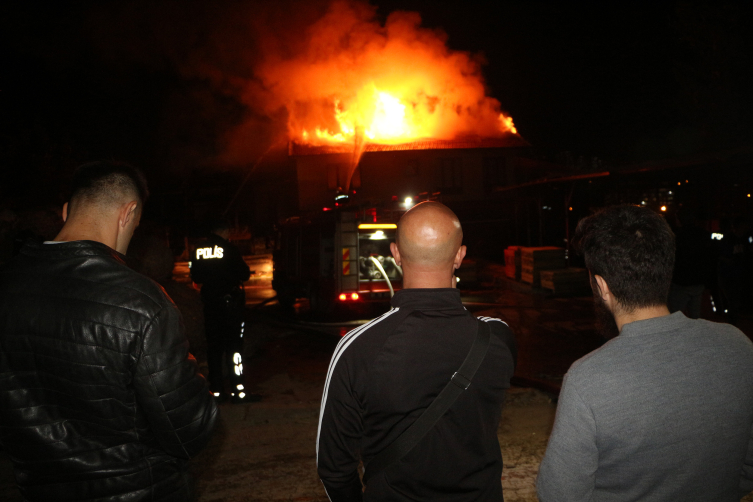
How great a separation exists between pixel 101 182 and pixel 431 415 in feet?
5.16

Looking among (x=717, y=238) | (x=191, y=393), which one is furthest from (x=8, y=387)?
(x=717, y=238)

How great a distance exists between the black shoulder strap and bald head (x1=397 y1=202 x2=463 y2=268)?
0.37 meters

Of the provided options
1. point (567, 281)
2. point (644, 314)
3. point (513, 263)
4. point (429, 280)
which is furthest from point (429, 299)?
point (513, 263)

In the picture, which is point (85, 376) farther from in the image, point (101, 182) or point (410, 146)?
point (410, 146)

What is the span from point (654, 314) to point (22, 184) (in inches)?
514

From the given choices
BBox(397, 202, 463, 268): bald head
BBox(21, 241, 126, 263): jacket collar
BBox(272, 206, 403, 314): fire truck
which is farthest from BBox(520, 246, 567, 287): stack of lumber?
BBox(21, 241, 126, 263): jacket collar

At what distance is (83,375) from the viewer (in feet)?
5.48

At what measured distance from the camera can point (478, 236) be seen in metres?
27.1

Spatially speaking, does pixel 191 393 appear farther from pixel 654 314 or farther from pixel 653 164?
pixel 653 164

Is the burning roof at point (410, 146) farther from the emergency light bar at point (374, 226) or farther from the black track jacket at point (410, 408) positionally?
the black track jacket at point (410, 408)

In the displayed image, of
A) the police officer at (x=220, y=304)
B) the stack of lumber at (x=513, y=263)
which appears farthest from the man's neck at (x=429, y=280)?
the stack of lumber at (x=513, y=263)

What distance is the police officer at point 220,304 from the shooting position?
5.34 metres

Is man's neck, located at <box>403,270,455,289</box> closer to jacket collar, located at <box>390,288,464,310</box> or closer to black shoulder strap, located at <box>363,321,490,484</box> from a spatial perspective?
jacket collar, located at <box>390,288,464,310</box>

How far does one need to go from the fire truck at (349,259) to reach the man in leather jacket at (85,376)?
7336 millimetres
